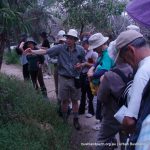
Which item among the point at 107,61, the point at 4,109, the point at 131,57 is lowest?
the point at 4,109

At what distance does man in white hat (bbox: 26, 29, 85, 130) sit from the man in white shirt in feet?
11.7

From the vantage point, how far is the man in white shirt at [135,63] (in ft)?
8.41

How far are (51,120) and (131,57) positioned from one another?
3578 millimetres

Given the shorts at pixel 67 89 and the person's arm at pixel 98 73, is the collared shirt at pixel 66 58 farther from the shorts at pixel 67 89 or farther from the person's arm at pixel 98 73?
the person's arm at pixel 98 73

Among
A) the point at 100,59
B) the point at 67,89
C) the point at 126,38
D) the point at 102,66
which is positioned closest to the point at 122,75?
the point at 102,66

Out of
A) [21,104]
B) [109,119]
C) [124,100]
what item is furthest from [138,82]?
[21,104]

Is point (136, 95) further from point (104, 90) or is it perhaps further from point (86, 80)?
point (86, 80)

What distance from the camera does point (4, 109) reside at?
5.51 meters

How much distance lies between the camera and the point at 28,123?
17.5 feet

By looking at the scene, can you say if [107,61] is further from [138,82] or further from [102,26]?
[102,26]

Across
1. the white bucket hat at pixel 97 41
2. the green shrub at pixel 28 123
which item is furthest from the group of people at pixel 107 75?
the green shrub at pixel 28 123

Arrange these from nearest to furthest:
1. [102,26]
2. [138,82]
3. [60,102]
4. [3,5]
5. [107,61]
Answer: [138,82], [107,61], [3,5], [60,102], [102,26]

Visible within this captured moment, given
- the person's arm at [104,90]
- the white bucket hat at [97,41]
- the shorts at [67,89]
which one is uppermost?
the white bucket hat at [97,41]

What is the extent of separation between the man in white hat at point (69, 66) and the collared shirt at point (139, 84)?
3.73 metres
